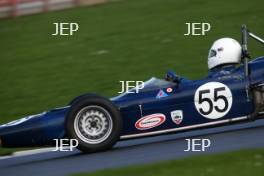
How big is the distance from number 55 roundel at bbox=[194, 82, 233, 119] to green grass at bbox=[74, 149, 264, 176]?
1224 mm

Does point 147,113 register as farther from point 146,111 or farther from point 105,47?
point 105,47

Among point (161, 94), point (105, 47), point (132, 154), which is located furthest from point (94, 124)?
point (105, 47)

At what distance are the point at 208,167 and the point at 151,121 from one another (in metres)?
1.85

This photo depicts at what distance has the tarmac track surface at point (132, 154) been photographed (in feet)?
27.6

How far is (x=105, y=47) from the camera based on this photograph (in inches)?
669

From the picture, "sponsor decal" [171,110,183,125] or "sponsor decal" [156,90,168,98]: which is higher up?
"sponsor decal" [156,90,168,98]

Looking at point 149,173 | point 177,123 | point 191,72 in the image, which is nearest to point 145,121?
point 177,123

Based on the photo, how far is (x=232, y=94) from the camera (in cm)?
930

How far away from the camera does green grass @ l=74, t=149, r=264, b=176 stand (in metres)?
7.20

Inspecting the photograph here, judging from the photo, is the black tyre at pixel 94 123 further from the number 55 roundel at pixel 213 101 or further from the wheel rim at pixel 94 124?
the number 55 roundel at pixel 213 101

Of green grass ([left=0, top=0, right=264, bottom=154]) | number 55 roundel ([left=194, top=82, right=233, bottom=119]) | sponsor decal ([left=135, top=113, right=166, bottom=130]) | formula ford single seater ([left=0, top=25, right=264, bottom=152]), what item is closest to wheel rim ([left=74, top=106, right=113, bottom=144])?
formula ford single seater ([left=0, top=25, right=264, bottom=152])

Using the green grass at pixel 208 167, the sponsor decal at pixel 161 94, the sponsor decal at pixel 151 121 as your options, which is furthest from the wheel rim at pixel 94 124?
the green grass at pixel 208 167

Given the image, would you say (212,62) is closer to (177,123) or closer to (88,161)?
(177,123)

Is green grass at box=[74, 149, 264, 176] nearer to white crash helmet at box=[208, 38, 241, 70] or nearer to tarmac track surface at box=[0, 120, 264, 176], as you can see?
tarmac track surface at box=[0, 120, 264, 176]
